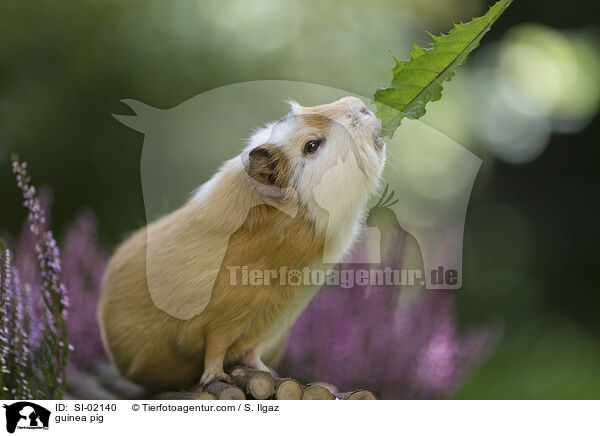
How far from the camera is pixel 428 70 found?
33.5 inches

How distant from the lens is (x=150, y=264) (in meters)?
0.93

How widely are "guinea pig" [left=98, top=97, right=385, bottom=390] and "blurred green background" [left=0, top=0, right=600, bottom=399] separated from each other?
0.48 feet

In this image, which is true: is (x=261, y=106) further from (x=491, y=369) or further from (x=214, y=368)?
(x=491, y=369)

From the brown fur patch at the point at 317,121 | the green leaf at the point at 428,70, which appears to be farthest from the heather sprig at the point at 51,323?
the green leaf at the point at 428,70

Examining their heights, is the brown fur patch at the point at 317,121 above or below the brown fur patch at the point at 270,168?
above

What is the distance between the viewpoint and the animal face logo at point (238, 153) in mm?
895

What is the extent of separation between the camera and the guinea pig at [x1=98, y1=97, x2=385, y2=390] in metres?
0.86

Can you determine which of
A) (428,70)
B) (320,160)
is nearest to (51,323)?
(320,160)

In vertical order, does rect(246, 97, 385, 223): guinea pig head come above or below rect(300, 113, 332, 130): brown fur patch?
below

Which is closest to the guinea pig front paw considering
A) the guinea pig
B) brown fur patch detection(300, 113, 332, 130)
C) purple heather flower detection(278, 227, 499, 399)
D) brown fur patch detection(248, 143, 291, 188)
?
the guinea pig
